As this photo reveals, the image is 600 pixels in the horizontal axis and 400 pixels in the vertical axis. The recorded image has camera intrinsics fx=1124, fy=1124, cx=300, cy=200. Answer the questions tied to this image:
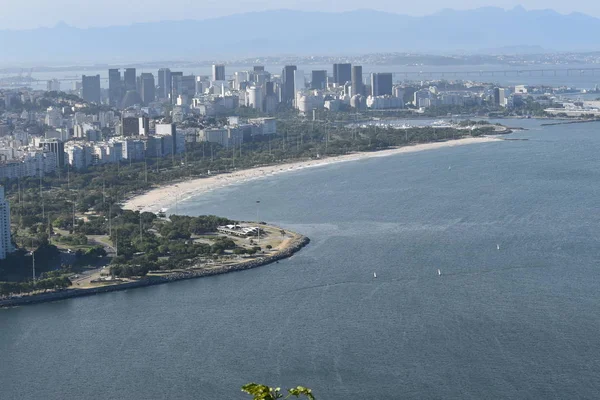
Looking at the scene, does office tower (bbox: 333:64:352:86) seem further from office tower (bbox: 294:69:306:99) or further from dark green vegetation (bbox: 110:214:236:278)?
dark green vegetation (bbox: 110:214:236:278)

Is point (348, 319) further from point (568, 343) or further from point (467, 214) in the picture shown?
point (467, 214)

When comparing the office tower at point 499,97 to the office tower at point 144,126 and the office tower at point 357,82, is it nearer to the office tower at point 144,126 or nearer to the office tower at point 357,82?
the office tower at point 357,82

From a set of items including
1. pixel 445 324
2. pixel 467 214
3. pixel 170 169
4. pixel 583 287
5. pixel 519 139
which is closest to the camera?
pixel 445 324

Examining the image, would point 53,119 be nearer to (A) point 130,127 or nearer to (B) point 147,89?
(A) point 130,127

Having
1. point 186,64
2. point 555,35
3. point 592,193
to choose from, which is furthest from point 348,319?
point 555,35

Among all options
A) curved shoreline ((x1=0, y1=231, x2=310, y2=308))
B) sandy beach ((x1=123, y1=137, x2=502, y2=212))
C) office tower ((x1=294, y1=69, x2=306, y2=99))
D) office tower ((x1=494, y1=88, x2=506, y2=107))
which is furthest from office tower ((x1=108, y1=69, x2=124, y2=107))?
curved shoreline ((x1=0, y1=231, x2=310, y2=308))

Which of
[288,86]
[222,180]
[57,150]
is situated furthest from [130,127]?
[288,86]

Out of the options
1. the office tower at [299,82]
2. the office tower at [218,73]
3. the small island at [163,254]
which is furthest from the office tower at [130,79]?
the small island at [163,254]
